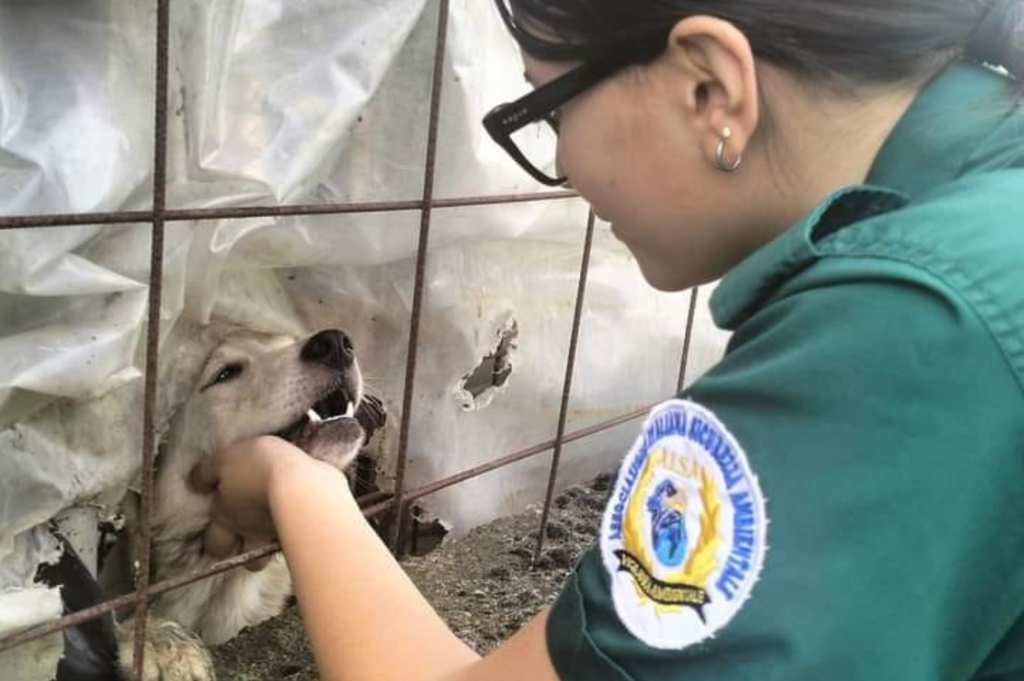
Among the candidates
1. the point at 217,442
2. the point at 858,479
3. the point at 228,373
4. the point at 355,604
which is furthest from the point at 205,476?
the point at 858,479

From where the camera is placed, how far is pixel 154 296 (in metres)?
1.23

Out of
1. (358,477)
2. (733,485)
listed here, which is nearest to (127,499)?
(358,477)

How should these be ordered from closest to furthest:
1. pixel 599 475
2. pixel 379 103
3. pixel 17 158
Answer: pixel 17 158
pixel 379 103
pixel 599 475

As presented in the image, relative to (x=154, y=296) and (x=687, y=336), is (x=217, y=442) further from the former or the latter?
(x=687, y=336)

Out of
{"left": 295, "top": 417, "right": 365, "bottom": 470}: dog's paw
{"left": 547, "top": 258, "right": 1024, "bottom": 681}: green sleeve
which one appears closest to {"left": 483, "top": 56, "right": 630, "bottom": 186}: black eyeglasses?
{"left": 547, "top": 258, "right": 1024, "bottom": 681}: green sleeve

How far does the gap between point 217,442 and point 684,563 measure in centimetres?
127

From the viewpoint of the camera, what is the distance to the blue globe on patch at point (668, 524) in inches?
25.2

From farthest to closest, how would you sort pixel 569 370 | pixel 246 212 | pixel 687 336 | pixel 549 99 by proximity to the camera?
pixel 687 336, pixel 569 370, pixel 246 212, pixel 549 99

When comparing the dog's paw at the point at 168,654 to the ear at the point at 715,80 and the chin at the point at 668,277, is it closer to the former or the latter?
the chin at the point at 668,277

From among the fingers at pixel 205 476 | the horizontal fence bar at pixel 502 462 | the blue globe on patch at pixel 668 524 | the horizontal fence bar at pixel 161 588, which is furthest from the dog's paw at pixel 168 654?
the blue globe on patch at pixel 668 524

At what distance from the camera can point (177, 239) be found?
1.41 meters

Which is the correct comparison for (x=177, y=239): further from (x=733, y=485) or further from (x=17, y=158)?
(x=733, y=485)

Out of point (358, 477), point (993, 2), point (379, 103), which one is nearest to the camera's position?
point (993, 2)

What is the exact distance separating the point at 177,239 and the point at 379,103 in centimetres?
35
